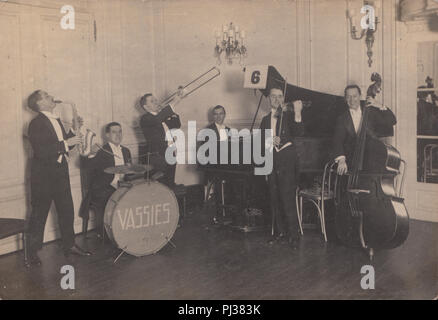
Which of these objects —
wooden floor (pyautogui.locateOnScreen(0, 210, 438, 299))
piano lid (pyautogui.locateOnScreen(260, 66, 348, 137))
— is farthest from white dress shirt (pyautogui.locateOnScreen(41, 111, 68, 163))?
piano lid (pyautogui.locateOnScreen(260, 66, 348, 137))

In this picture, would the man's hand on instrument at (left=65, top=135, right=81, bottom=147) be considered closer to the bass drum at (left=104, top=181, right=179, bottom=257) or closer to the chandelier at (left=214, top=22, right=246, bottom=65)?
the bass drum at (left=104, top=181, right=179, bottom=257)

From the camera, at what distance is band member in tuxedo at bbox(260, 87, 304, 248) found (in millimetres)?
4758

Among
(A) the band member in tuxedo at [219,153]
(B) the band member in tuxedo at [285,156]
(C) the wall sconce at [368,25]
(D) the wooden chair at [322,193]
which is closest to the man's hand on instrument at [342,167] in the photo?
(D) the wooden chair at [322,193]

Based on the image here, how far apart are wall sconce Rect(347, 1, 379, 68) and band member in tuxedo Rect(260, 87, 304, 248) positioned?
1515mm

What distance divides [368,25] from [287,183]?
87.9 inches

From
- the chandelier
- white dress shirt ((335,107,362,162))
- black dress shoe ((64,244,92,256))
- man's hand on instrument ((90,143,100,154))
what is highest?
the chandelier

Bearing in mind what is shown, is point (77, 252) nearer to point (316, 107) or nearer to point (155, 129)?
point (155, 129)

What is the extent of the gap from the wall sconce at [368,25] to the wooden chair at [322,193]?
153cm

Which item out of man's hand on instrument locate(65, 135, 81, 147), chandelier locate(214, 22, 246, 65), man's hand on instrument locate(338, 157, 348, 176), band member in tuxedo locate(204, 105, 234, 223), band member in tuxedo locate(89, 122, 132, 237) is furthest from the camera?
chandelier locate(214, 22, 246, 65)

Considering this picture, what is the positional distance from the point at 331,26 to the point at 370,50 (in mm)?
606

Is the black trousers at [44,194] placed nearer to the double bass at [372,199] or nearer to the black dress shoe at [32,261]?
the black dress shoe at [32,261]

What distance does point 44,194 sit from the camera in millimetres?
→ 4395
